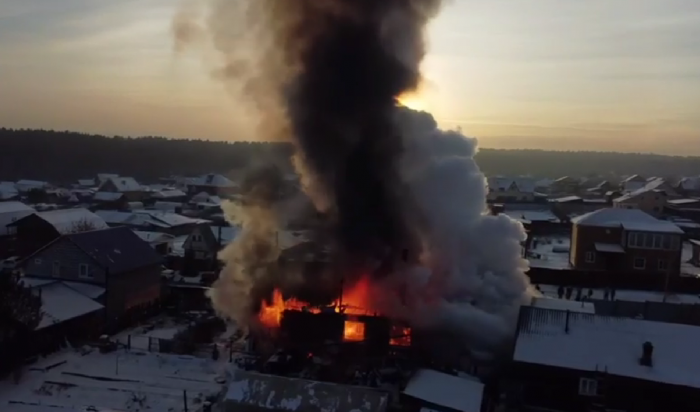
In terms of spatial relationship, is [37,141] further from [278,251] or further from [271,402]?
[271,402]

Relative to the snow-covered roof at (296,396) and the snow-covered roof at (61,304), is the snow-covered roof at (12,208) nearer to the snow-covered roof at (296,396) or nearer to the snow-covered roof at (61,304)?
the snow-covered roof at (61,304)

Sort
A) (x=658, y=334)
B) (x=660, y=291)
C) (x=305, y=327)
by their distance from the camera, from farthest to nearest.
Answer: (x=660, y=291), (x=305, y=327), (x=658, y=334)

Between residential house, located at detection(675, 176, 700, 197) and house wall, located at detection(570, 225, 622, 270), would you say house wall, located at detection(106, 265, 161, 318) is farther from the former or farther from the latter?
residential house, located at detection(675, 176, 700, 197)

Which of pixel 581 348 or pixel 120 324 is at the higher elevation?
pixel 581 348

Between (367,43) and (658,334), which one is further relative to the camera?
(367,43)

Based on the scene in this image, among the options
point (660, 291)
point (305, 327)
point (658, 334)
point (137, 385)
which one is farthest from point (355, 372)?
point (660, 291)

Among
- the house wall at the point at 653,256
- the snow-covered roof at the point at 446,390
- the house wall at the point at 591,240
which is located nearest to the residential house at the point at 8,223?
the snow-covered roof at the point at 446,390

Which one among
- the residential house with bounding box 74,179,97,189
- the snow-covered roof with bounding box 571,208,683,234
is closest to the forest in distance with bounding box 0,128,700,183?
the residential house with bounding box 74,179,97,189
